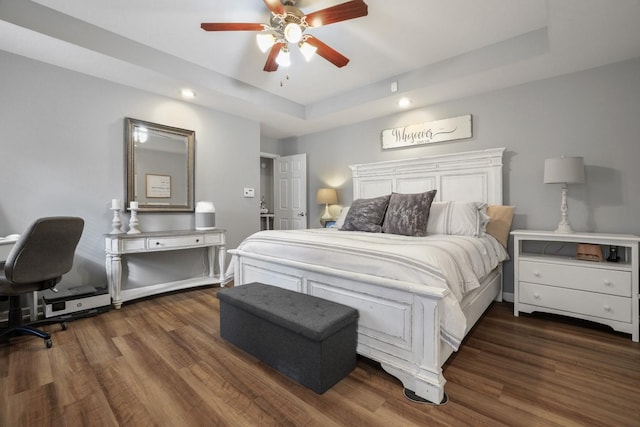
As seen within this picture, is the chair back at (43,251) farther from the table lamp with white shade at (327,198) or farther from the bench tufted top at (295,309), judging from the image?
the table lamp with white shade at (327,198)

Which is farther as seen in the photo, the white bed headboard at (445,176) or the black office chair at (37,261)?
the white bed headboard at (445,176)

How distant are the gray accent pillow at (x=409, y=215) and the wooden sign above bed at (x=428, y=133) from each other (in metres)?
1.20

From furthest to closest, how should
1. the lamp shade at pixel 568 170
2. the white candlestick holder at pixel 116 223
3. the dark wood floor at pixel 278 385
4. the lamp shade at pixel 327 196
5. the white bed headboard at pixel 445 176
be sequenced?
the lamp shade at pixel 327 196, the white bed headboard at pixel 445 176, the white candlestick holder at pixel 116 223, the lamp shade at pixel 568 170, the dark wood floor at pixel 278 385

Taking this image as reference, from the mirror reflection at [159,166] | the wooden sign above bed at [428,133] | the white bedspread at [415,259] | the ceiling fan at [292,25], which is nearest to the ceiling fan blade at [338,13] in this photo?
the ceiling fan at [292,25]

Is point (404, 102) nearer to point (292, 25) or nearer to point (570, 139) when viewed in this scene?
point (570, 139)

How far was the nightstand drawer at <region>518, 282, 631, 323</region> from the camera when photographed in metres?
2.21

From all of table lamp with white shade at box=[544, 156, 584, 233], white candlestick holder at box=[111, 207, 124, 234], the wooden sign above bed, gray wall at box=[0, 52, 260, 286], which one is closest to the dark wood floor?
white candlestick holder at box=[111, 207, 124, 234]

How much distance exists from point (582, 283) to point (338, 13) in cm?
287

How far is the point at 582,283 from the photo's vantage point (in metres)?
2.36

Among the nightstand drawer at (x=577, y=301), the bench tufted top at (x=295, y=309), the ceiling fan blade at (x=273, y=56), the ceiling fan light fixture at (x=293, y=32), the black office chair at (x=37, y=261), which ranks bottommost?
the nightstand drawer at (x=577, y=301)

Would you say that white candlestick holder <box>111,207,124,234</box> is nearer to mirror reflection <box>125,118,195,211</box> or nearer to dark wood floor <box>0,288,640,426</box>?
mirror reflection <box>125,118,195,211</box>

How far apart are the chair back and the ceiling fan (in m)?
1.82

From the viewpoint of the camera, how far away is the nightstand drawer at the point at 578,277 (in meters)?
2.21

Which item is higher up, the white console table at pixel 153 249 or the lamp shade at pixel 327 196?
the lamp shade at pixel 327 196
